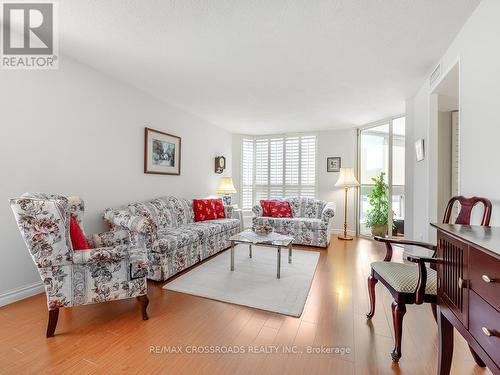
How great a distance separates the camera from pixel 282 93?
3303mm

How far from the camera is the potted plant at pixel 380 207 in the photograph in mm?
4441

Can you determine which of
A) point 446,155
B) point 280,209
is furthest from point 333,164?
point 446,155

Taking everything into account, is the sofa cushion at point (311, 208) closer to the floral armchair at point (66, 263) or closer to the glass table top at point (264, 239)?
the glass table top at point (264, 239)

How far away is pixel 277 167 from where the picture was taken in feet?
19.1

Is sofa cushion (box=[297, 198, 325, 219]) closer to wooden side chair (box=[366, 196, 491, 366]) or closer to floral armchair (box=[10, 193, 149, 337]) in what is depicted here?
wooden side chair (box=[366, 196, 491, 366])

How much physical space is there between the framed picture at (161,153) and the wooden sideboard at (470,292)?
11.2 ft

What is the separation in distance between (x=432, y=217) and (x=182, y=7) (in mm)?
3345

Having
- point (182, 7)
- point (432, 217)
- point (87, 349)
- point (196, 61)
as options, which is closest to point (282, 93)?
point (196, 61)

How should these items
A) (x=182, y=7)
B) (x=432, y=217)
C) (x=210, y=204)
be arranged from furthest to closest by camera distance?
1. (x=210, y=204)
2. (x=432, y=217)
3. (x=182, y=7)

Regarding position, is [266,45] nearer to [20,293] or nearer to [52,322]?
[52,322]

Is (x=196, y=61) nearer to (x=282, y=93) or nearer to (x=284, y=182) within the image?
(x=282, y=93)

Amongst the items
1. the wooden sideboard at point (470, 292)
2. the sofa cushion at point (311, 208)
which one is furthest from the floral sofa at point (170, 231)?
the wooden sideboard at point (470, 292)

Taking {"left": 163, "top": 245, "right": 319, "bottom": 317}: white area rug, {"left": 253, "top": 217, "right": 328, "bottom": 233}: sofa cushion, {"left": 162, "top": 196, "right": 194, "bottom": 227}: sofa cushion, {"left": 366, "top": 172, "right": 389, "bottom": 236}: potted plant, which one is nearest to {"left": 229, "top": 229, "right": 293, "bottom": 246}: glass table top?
{"left": 163, "top": 245, "right": 319, "bottom": 317}: white area rug

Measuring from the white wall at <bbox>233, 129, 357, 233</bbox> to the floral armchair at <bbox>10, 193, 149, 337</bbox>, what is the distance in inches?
174
